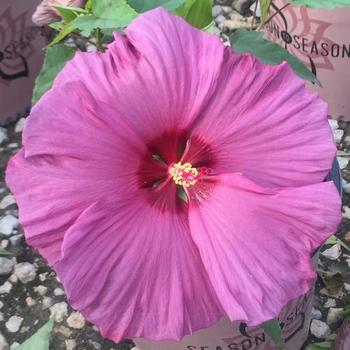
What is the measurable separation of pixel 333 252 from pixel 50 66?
785 mm

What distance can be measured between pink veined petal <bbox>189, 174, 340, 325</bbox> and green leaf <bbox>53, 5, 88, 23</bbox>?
1.09ft

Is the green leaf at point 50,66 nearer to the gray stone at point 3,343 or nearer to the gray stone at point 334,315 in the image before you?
the gray stone at point 3,343

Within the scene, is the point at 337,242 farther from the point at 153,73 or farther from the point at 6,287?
the point at 153,73

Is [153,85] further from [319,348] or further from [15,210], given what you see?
[15,210]

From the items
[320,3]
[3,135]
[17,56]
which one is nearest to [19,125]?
[3,135]

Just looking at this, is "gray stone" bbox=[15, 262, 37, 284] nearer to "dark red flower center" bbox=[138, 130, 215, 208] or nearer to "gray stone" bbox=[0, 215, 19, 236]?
"gray stone" bbox=[0, 215, 19, 236]

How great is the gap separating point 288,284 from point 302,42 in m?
0.98

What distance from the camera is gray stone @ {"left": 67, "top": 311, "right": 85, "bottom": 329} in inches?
56.3

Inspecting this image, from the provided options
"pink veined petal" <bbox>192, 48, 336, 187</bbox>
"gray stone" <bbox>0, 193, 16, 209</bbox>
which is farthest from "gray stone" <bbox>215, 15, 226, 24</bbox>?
"pink veined petal" <bbox>192, 48, 336, 187</bbox>

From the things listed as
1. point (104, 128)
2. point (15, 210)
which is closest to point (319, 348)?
point (15, 210)

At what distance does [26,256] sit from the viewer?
60.6 inches

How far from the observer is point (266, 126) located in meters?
0.74

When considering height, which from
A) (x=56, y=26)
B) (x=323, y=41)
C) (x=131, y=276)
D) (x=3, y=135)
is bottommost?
(x=3, y=135)

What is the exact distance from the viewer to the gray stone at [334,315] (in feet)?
4.63
